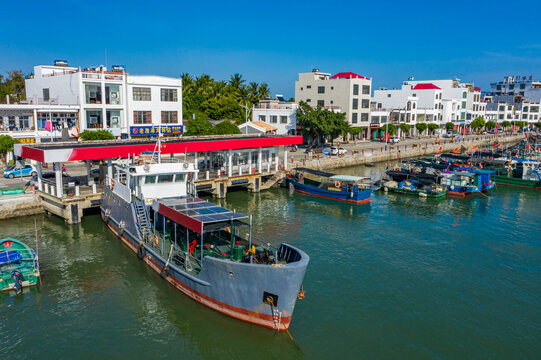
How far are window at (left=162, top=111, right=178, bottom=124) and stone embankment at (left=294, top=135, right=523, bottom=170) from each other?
61.5 ft

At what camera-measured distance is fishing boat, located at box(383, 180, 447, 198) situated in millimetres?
44719

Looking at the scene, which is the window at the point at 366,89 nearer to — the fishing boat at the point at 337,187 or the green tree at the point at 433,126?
the green tree at the point at 433,126

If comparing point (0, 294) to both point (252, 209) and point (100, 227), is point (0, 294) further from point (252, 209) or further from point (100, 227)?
point (252, 209)

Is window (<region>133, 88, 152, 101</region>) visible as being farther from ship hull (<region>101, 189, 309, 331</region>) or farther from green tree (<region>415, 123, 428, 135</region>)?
green tree (<region>415, 123, 428, 135</region>)

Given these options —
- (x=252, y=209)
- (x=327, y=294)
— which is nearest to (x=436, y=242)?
(x=327, y=294)

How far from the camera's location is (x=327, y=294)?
21625mm

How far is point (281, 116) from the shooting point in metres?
77.6

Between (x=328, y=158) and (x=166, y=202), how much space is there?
1657 inches

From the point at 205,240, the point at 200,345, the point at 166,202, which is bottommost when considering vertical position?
the point at 200,345

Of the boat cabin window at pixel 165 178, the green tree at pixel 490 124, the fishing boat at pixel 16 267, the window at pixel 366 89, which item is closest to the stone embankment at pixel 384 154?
the window at pixel 366 89

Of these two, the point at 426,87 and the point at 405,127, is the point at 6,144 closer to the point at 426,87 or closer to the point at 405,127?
the point at 405,127

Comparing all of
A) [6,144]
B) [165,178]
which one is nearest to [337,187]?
[165,178]

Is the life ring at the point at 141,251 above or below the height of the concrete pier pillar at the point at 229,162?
below

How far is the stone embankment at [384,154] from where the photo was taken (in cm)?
6019
